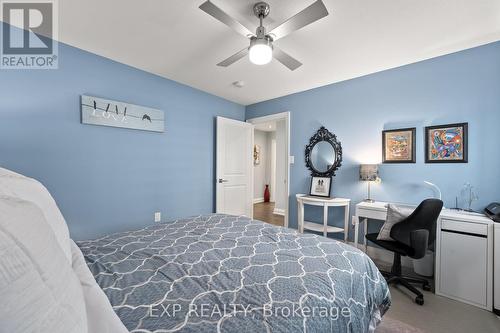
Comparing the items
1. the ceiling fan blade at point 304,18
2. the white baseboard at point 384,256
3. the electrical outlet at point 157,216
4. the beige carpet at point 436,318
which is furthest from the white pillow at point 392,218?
the electrical outlet at point 157,216

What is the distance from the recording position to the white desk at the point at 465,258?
6.13ft

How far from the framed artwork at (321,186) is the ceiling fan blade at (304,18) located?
2239 millimetres

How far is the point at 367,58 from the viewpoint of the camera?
248 cm

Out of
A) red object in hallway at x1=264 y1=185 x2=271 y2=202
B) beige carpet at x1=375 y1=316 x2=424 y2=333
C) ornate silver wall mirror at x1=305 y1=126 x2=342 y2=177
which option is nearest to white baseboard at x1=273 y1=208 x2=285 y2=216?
red object in hallway at x1=264 y1=185 x2=271 y2=202

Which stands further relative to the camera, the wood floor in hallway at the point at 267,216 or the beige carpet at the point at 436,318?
the wood floor in hallway at the point at 267,216

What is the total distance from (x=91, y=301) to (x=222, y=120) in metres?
3.41

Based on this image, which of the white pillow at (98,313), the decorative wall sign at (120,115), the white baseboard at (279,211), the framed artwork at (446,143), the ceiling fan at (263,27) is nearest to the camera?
the white pillow at (98,313)

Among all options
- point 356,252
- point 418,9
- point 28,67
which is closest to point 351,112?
point 418,9

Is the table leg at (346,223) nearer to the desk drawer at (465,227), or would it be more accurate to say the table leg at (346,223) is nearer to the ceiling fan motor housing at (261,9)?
the desk drawer at (465,227)

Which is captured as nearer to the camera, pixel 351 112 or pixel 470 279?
pixel 470 279

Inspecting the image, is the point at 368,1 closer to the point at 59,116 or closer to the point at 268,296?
the point at 268,296

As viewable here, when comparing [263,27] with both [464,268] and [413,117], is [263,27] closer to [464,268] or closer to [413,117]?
[413,117]

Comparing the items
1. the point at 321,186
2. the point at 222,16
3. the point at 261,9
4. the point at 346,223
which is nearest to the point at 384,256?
the point at 346,223

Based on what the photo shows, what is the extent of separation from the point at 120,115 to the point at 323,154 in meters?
2.94
